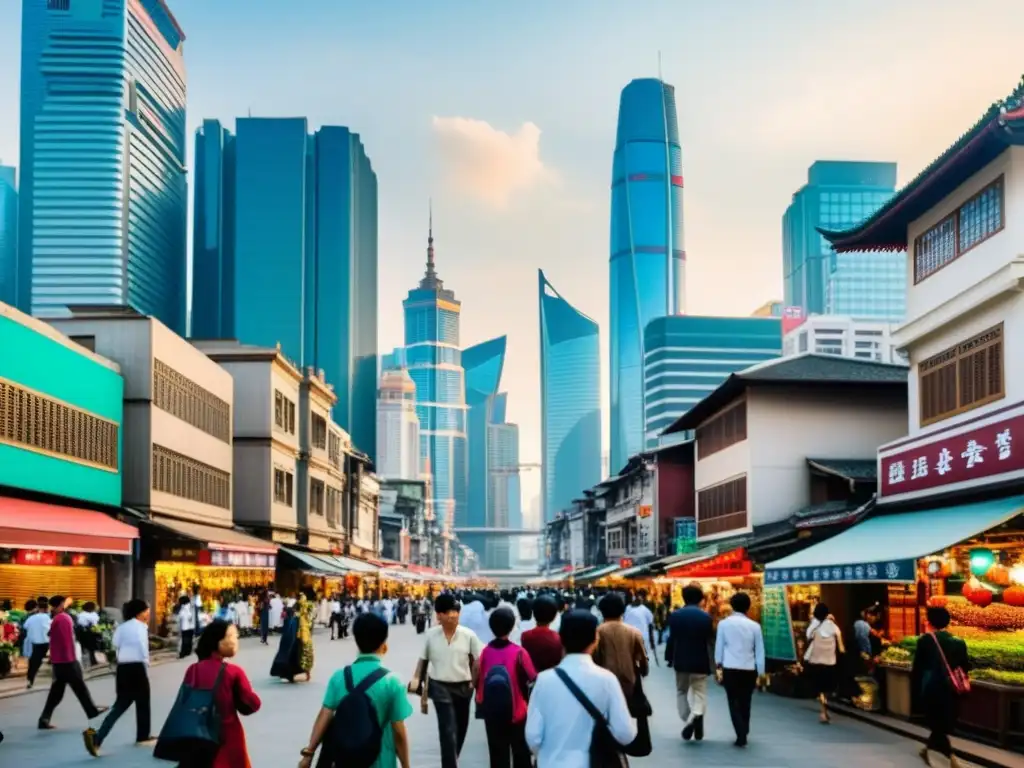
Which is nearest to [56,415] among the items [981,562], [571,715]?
[981,562]

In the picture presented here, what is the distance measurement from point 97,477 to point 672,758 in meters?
26.8

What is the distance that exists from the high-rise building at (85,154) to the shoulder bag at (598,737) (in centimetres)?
16350

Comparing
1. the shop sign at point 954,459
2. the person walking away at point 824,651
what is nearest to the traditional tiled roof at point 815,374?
the shop sign at point 954,459

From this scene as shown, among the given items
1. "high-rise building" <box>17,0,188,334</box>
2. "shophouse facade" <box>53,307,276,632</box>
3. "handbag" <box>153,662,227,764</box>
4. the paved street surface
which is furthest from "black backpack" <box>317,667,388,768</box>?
"high-rise building" <box>17,0,188,334</box>

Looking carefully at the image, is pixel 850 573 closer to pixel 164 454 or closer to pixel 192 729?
pixel 192 729

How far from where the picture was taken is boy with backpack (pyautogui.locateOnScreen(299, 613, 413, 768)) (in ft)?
23.4

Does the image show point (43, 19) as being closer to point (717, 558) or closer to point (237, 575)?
point (237, 575)

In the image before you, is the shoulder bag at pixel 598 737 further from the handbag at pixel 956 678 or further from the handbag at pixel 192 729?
the handbag at pixel 956 678

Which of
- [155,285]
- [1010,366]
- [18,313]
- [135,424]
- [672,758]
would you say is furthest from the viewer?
[155,285]

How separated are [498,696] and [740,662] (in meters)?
5.85

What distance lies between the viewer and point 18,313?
3092cm

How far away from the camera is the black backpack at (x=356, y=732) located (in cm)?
711

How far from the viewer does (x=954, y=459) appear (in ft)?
71.1

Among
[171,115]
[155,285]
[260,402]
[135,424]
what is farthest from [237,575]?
[171,115]
